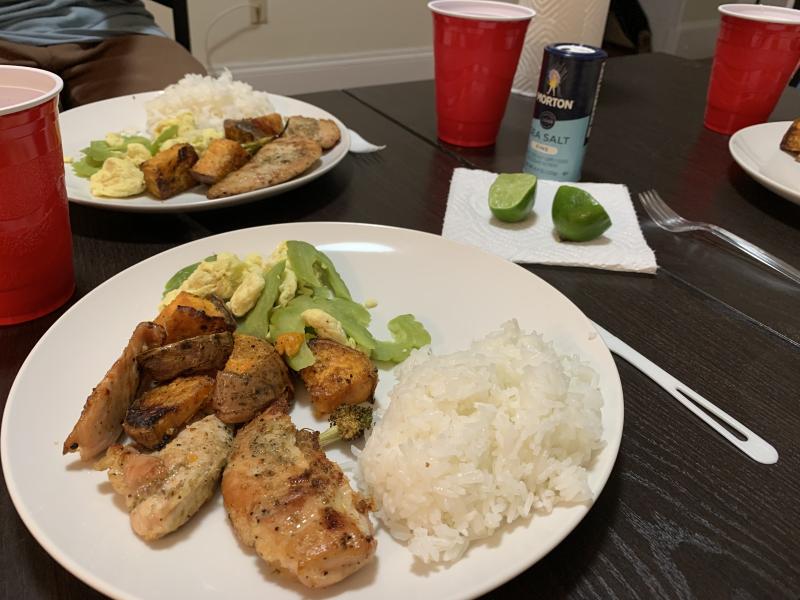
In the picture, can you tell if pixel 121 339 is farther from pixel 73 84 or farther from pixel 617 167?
pixel 73 84

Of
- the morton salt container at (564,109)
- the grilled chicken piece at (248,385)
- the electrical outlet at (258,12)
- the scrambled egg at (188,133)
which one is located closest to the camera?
the grilled chicken piece at (248,385)

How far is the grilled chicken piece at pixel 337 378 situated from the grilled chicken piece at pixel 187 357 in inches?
5.0

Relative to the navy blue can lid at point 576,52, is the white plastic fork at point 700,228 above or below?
below

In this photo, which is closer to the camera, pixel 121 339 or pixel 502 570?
pixel 502 570

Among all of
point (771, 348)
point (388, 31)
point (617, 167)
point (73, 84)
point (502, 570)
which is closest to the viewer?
point (502, 570)

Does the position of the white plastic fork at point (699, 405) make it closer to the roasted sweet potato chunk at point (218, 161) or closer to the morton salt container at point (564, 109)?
the morton salt container at point (564, 109)

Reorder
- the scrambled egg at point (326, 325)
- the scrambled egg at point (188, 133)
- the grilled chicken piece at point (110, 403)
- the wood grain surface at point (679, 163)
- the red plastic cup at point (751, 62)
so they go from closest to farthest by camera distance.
→ 1. the grilled chicken piece at point (110, 403)
2. the scrambled egg at point (326, 325)
3. the wood grain surface at point (679, 163)
4. the scrambled egg at point (188, 133)
5. the red plastic cup at point (751, 62)

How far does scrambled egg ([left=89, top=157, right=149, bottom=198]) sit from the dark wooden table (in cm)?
8

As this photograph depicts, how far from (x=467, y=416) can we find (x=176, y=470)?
0.36 metres

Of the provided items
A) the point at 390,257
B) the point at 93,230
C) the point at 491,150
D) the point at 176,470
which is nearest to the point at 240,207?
the point at 93,230

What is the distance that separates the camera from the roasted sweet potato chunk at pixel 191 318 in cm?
99

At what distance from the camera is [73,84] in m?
2.65

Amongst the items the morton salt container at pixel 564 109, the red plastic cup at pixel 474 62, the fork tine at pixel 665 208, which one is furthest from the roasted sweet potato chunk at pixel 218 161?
the fork tine at pixel 665 208

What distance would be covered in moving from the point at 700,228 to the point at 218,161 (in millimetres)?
1142
